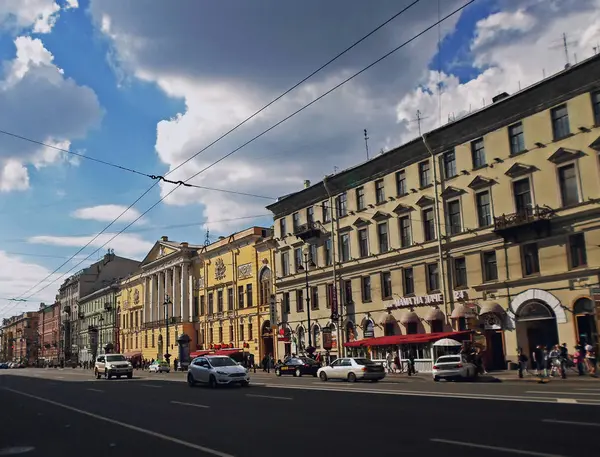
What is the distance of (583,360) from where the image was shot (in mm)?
29109

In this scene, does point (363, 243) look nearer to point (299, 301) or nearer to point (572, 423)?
point (299, 301)

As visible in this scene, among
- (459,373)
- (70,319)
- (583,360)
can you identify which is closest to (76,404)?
(459,373)

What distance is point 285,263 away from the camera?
55281mm

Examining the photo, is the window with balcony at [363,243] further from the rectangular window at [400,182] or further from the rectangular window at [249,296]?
the rectangular window at [249,296]

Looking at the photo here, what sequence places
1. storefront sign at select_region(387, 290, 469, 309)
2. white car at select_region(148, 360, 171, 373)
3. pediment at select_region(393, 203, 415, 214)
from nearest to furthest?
storefront sign at select_region(387, 290, 469, 309), pediment at select_region(393, 203, 415, 214), white car at select_region(148, 360, 171, 373)

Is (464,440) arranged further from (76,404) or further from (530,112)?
(530,112)

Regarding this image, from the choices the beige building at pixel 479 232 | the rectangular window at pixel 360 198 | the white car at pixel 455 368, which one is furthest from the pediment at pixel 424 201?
the white car at pixel 455 368

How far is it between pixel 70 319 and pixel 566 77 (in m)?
121

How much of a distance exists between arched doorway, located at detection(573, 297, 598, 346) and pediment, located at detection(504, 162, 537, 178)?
7691mm

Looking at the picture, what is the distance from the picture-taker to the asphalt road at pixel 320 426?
941 cm

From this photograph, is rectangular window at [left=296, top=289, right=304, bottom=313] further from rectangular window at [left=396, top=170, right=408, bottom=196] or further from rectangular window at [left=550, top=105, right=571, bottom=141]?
rectangular window at [left=550, top=105, right=571, bottom=141]

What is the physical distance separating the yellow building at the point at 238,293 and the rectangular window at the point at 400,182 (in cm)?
1885

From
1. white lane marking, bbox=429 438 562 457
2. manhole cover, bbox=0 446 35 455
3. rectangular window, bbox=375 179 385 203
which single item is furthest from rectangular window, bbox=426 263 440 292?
manhole cover, bbox=0 446 35 455

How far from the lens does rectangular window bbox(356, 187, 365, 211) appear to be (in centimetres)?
4572
